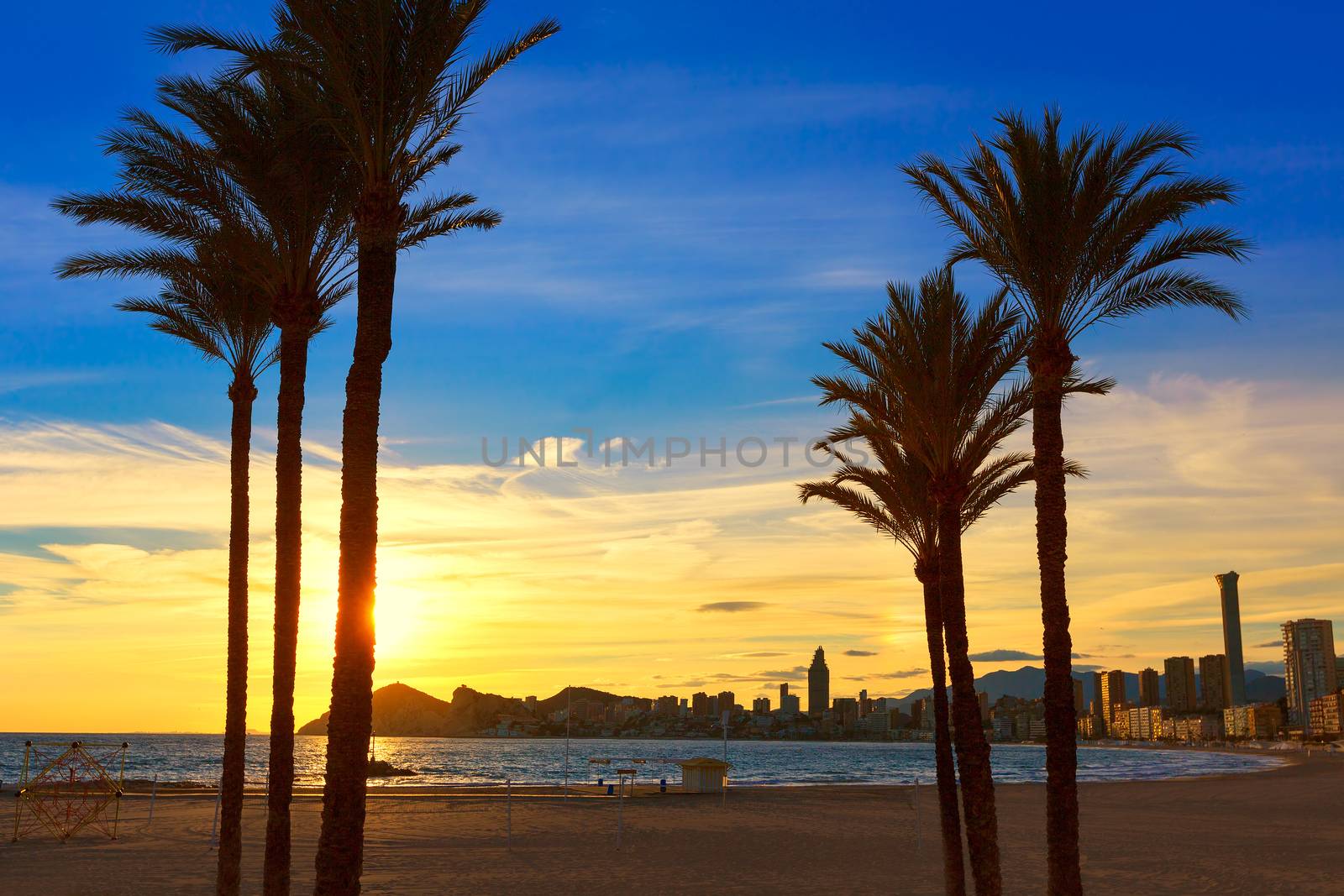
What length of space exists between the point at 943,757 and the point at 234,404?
14.1 metres

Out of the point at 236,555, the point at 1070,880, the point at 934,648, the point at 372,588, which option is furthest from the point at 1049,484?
the point at 236,555

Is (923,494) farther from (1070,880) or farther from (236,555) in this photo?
(236,555)

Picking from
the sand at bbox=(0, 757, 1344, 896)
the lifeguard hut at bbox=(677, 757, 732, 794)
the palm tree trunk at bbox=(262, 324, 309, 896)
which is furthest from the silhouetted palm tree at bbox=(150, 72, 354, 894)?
the lifeguard hut at bbox=(677, 757, 732, 794)

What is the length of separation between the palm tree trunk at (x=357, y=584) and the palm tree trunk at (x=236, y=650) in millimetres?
5960

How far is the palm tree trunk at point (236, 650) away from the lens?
16250mm

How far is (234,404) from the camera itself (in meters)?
18.6

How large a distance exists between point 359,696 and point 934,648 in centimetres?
1232

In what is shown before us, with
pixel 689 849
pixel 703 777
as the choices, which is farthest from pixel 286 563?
pixel 703 777

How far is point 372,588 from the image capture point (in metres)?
11.4

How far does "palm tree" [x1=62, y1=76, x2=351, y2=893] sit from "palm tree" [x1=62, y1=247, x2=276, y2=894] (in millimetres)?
1071

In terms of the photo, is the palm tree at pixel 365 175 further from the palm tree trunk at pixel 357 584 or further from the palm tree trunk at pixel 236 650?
the palm tree trunk at pixel 236 650

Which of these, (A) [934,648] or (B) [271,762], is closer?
(B) [271,762]

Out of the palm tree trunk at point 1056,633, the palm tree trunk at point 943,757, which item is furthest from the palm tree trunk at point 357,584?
the palm tree trunk at point 943,757

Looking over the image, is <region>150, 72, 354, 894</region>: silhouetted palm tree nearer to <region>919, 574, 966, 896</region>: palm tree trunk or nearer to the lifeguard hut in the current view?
<region>919, 574, 966, 896</region>: palm tree trunk
